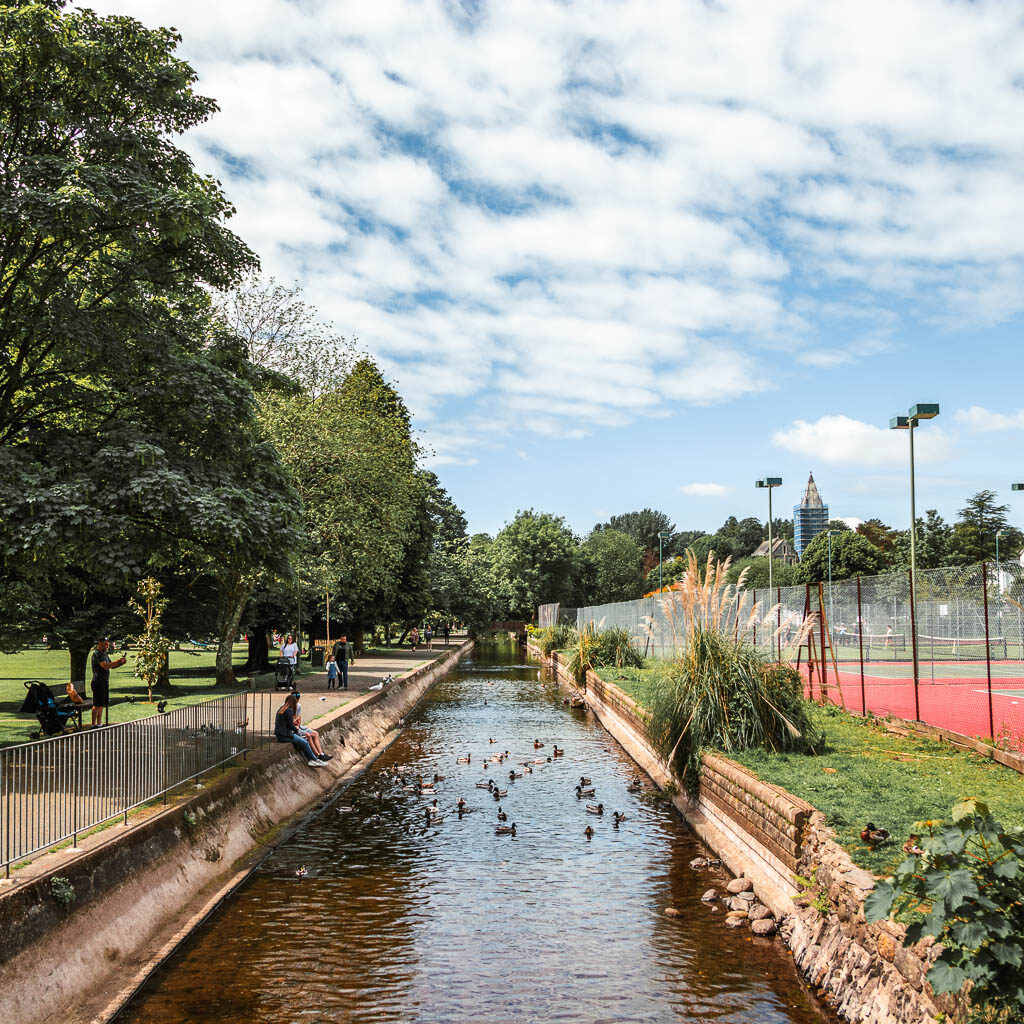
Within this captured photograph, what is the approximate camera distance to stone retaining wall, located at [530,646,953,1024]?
6.54m

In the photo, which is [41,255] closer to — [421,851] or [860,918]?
[421,851]

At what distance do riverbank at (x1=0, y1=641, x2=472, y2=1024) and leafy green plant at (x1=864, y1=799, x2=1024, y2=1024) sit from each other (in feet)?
18.9

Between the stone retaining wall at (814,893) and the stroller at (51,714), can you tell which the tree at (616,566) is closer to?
the stroller at (51,714)

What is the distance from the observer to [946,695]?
2405cm

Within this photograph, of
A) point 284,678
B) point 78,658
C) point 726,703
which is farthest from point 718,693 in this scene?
point 78,658

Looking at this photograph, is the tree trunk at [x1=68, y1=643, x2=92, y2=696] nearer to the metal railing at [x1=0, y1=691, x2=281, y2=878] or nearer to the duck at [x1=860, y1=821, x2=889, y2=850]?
the metal railing at [x1=0, y1=691, x2=281, y2=878]

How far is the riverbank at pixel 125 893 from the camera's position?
23.2ft

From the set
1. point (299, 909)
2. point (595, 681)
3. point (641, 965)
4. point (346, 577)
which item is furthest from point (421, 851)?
point (346, 577)

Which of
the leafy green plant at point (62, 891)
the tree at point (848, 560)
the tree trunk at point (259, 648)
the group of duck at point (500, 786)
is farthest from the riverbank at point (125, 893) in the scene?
the tree at point (848, 560)

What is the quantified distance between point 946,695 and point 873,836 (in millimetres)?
17408

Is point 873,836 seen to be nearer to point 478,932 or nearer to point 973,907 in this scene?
point 973,907

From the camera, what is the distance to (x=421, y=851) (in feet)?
41.9

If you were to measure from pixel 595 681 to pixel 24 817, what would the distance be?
23844 millimetres

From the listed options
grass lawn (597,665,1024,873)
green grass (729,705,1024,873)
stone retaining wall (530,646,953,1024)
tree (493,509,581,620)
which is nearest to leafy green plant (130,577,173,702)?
grass lawn (597,665,1024,873)
